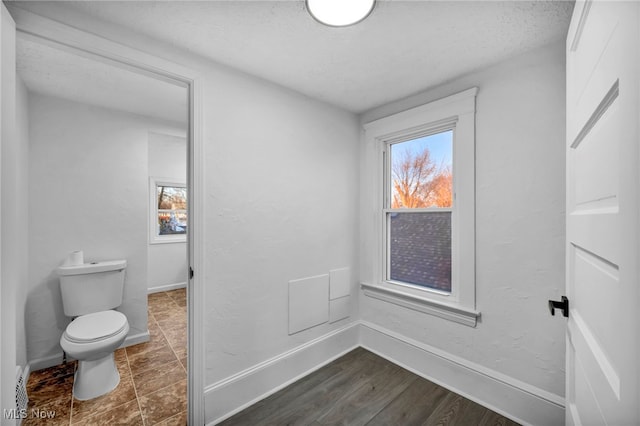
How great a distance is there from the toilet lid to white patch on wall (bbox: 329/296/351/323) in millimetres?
1664

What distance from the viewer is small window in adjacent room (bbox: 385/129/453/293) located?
219cm

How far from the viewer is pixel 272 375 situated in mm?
2023

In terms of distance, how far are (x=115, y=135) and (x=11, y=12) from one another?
1616mm

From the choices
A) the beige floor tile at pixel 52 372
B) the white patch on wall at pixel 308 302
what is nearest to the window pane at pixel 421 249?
the white patch on wall at pixel 308 302

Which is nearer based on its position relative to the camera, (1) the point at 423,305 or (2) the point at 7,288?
(2) the point at 7,288

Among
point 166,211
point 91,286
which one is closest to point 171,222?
point 166,211

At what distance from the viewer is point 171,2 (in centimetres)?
130

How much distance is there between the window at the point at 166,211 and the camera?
4363 mm

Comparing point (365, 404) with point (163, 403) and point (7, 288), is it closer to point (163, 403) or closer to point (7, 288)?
point (163, 403)

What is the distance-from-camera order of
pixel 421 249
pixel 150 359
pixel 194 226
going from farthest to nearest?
pixel 150 359, pixel 421 249, pixel 194 226

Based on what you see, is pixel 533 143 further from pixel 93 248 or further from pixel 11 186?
pixel 93 248

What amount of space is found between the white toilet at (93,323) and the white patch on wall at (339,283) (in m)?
1.66

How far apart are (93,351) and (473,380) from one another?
267cm

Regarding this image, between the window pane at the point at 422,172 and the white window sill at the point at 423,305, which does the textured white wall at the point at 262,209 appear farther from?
the window pane at the point at 422,172
